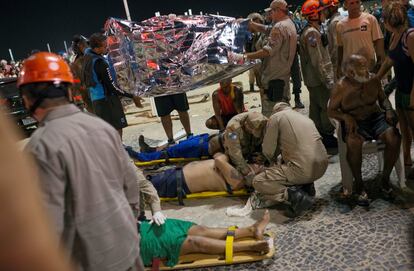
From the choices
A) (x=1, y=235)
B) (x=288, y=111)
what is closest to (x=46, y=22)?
(x=288, y=111)

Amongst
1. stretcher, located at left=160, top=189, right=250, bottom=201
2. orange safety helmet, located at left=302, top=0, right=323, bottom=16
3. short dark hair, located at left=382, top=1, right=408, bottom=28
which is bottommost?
stretcher, located at left=160, top=189, right=250, bottom=201

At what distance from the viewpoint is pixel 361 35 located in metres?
4.52

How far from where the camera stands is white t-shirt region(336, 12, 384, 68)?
450cm

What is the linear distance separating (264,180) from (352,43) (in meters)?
2.08

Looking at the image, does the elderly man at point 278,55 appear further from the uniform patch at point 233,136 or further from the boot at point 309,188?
the boot at point 309,188

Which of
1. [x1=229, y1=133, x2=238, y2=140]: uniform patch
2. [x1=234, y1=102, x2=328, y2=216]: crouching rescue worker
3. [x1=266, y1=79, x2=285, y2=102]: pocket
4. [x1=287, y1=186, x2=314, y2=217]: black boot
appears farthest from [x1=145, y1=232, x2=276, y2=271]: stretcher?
[x1=266, y1=79, x2=285, y2=102]: pocket

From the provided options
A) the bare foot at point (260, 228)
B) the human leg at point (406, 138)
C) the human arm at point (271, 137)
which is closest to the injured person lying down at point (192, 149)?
the human arm at point (271, 137)

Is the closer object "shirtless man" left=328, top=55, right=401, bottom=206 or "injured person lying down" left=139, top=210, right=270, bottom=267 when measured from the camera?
"injured person lying down" left=139, top=210, right=270, bottom=267

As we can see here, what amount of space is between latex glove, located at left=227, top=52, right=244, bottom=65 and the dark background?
2294 centimetres

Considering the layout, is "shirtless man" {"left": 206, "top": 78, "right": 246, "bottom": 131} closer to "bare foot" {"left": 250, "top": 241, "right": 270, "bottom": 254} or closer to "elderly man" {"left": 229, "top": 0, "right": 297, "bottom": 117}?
"elderly man" {"left": 229, "top": 0, "right": 297, "bottom": 117}

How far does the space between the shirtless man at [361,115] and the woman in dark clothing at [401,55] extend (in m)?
0.19

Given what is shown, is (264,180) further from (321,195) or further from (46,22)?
(46,22)

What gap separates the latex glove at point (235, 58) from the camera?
15.1 ft

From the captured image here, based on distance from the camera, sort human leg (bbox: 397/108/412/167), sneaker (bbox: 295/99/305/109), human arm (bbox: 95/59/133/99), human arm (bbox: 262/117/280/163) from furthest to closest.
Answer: sneaker (bbox: 295/99/305/109) → human arm (bbox: 95/59/133/99) → human leg (bbox: 397/108/412/167) → human arm (bbox: 262/117/280/163)
